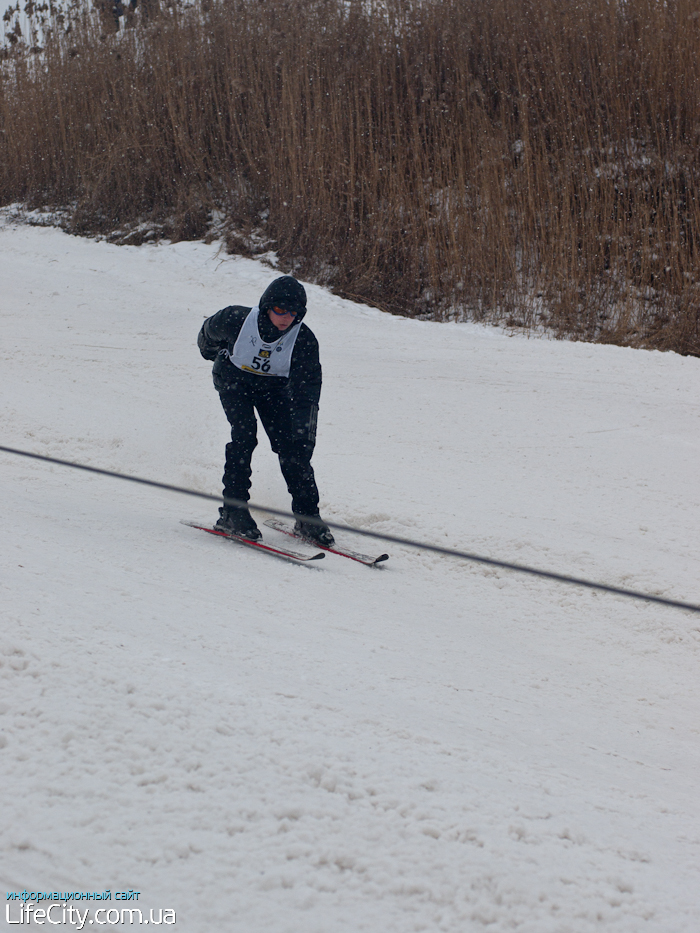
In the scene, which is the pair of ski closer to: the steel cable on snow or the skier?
the skier

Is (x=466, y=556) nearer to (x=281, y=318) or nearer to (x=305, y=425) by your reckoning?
(x=305, y=425)

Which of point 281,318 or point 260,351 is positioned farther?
point 260,351

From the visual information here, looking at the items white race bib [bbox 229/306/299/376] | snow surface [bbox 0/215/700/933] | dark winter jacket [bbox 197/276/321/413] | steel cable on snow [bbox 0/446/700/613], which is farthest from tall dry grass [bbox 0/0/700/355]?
steel cable on snow [bbox 0/446/700/613]

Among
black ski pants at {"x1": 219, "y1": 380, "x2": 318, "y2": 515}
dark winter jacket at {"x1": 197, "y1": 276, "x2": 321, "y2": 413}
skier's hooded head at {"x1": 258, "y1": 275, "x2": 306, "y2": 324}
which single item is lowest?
black ski pants at {"x1": 219, "y1": 380, "x2": 318, "y2": 515}

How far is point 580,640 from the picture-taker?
122 inches

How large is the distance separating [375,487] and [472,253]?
3873mm

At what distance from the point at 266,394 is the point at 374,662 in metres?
1.75

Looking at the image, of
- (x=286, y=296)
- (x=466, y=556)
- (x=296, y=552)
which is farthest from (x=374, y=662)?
(x=286, y=296)

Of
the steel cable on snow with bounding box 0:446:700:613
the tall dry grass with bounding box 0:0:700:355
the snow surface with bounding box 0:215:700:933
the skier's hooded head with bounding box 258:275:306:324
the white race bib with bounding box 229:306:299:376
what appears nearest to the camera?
the snow surface with bounding box 0:215:700:933

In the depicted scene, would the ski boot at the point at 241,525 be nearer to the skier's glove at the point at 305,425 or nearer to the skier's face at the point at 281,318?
the skier's glove at the point at 305,425

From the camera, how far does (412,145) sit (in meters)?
8.29

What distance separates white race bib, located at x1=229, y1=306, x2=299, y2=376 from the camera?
3.68 m

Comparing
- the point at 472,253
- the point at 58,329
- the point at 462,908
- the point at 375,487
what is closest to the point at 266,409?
the point at 375,487

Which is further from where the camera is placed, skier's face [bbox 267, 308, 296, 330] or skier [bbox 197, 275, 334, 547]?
skier [bbox 197, 275, 334, 547]
